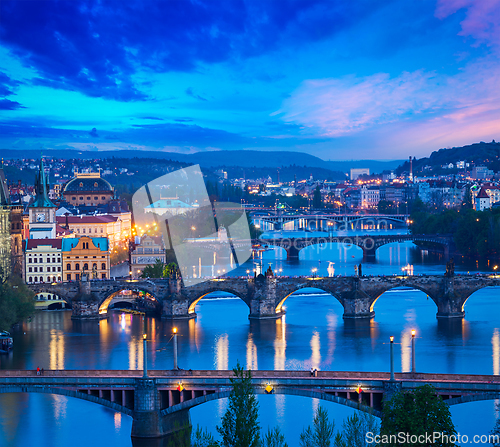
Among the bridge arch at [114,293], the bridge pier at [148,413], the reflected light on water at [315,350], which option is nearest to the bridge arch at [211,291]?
the bridge arch at [114,293]

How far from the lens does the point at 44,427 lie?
22906 millimetres

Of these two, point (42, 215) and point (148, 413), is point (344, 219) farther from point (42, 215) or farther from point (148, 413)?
point (148, 413)

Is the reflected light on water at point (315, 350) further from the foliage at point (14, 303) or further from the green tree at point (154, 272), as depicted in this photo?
the foliage at point (14, 303)

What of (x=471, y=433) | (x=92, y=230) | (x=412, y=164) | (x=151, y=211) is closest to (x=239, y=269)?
(x=92, y=230)

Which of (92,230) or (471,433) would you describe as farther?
(92,230)

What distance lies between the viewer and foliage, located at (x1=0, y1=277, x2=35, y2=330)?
33781 millimetres

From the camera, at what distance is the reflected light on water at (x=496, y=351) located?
27.2 meters

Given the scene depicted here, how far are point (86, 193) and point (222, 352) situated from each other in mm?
50049

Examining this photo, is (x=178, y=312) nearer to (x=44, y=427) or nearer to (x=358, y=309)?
(x=358, y=309)

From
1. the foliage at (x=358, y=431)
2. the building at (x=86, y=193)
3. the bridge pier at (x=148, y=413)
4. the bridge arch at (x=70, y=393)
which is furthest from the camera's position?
the building at (x=86, y=193)

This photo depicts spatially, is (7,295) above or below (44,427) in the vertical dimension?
above

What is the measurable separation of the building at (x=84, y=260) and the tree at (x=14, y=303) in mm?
7042

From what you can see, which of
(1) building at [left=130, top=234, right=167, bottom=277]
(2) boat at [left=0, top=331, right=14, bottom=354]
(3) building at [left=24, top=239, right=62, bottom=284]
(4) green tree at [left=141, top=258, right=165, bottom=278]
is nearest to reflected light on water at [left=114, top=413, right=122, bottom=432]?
(2) boat at [left=0, top=331, right=14, bottom=354]

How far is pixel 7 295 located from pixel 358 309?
15.4 m
